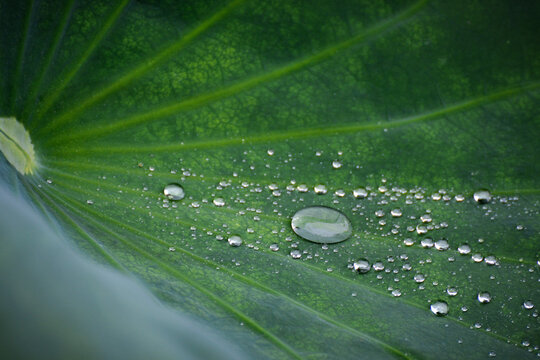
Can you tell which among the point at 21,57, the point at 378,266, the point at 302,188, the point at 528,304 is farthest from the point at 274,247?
the point at 21,57

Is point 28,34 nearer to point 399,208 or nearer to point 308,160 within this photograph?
point 308,160

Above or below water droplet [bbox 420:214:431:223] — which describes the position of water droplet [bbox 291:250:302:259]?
below

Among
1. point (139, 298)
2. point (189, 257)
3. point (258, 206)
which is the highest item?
point (258, 206)

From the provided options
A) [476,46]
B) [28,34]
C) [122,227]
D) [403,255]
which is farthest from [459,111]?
[28,34]

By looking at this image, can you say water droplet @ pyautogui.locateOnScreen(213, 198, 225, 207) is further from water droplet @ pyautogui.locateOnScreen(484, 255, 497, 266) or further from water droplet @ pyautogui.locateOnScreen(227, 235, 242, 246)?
water droplet @ pyautogui.locateOnScreen(484, 255, 497, 266)

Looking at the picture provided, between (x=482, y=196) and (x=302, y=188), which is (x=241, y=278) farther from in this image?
(x=482, y=196)

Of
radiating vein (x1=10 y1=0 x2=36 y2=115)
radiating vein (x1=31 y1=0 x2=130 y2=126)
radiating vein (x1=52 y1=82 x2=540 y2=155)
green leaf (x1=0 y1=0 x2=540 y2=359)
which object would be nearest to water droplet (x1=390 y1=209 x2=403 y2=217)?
green leaf (x1=0 y1=0 x2=540 y2=359)

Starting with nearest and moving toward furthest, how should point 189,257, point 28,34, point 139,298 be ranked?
point 139,298 → point 189,257 → point 28,34
